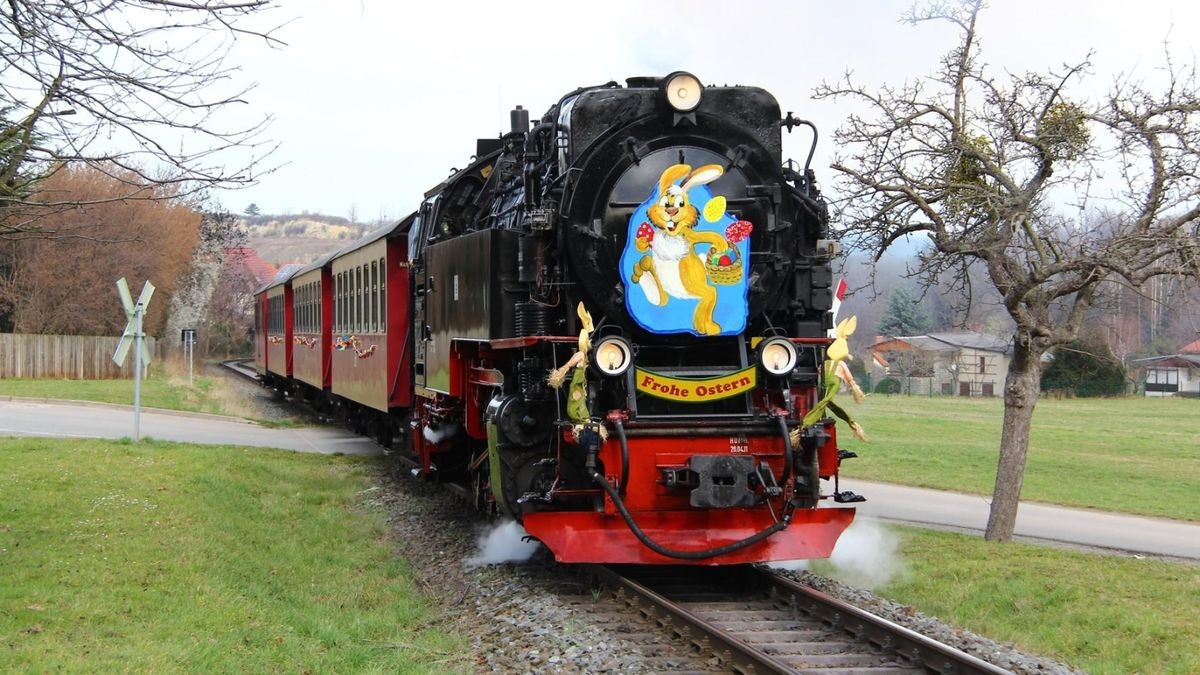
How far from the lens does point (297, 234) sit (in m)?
186

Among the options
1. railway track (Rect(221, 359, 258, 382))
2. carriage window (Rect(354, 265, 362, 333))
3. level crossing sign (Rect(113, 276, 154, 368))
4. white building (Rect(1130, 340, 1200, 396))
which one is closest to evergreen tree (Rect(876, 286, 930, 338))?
white building (Rect(1130, 340, 1200, 396))

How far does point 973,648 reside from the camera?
21.3 ft

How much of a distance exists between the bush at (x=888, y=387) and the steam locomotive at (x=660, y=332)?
49.0 meters

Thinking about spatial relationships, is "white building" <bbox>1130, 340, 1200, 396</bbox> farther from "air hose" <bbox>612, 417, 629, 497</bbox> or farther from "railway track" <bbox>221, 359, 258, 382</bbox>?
"air hose" <bbox>612, 417, 629, 497</bbox>

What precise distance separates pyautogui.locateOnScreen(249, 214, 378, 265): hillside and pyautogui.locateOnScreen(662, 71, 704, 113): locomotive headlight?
148 metres

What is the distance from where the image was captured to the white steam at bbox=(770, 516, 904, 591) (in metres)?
9.09

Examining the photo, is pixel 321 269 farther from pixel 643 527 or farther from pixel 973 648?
pixel 973 648

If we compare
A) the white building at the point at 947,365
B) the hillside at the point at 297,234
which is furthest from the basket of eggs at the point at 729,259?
the hillside at the point at 297,234

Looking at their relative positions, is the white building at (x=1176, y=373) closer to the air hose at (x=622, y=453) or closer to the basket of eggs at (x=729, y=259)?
the basket of eggs at (x=729, y=259)

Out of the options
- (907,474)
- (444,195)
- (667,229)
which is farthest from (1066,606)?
(907,474)

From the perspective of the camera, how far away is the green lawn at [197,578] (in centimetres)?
614

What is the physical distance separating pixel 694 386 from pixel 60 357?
120ft

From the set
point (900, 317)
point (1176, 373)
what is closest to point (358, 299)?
point (900, 317)

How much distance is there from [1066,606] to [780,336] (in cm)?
272
